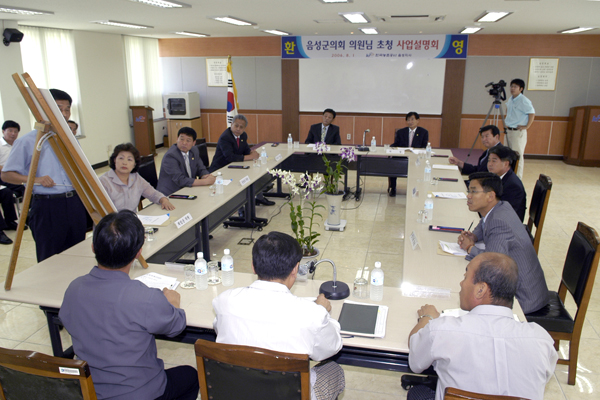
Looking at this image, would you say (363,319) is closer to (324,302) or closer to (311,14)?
(324,302)

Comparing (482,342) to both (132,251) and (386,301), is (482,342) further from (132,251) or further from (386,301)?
(132,251)

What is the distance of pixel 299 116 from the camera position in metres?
10.2

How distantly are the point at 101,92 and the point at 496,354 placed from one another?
876 centimetres

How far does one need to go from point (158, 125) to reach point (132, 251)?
29.9 ft

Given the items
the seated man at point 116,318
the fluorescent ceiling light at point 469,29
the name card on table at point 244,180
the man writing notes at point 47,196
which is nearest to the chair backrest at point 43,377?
the seated man at point 116,318

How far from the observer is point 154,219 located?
342 centimetres

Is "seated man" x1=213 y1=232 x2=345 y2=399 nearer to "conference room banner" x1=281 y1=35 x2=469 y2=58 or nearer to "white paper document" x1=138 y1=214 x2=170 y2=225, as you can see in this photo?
"white paper document" x1=138 y1=214 x2=170 y2=225

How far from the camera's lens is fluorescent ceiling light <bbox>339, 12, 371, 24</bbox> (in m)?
5.93

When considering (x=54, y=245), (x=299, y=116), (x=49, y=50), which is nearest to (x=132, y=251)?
(x=54, y=245)

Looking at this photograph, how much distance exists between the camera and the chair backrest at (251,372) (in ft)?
4.85

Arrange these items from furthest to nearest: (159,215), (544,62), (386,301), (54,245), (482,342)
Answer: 1. (544,62)
2. (159,215)
3. (54,245)
4. (386,301)
5. (482,342)

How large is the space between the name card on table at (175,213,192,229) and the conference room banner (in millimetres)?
7176

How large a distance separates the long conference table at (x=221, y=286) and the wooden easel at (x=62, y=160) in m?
0.24

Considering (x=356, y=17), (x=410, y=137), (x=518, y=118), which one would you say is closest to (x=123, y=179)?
(x=356, y=17)
